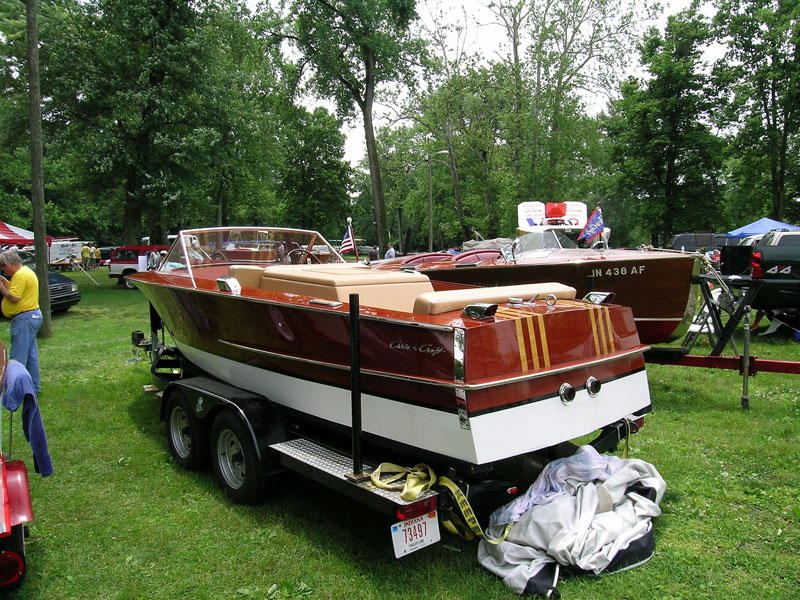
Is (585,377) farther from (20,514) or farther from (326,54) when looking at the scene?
(326,54)

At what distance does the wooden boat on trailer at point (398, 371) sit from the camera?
3.00 m

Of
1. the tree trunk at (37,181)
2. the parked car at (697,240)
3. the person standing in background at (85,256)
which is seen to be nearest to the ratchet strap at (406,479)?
the tree trunk at (37,181)

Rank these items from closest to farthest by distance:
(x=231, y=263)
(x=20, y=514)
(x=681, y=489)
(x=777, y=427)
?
(x=20, y=514), (x=681, y=489), (x=777, y=427), (x=231, y=263)

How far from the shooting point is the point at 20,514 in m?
2.80

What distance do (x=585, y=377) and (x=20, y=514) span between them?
312cm

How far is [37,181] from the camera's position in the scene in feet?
35.4

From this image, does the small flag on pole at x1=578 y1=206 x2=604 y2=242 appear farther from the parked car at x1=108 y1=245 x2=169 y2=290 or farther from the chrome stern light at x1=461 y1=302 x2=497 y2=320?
the parked car at x1=108 y1=245 x2=169 y2=290

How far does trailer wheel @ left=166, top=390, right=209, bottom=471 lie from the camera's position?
4504 mm

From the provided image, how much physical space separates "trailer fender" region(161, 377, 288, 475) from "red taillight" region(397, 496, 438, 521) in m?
1.27

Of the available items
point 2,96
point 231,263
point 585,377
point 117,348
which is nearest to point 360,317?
point 585,377

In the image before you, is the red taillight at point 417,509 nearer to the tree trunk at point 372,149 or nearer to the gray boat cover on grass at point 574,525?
the gray boat cover on grass at point 574,525

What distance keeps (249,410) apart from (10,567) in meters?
1.54

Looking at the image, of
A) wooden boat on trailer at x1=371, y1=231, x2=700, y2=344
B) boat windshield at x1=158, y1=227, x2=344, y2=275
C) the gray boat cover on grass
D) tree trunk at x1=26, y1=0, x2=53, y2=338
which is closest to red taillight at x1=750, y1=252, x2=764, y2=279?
wooden boat on trailer at x1=371, y1=231, x2=700, y2=344

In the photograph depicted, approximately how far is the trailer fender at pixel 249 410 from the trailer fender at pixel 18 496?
128 cm
